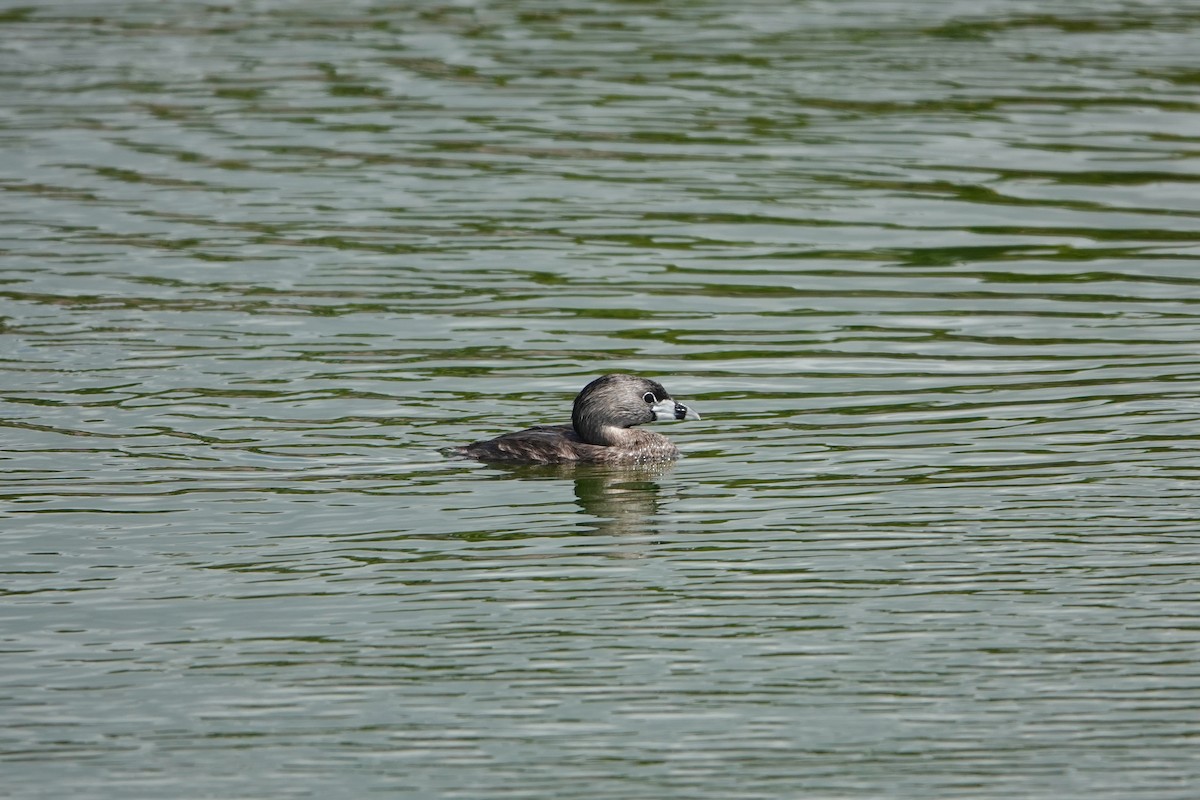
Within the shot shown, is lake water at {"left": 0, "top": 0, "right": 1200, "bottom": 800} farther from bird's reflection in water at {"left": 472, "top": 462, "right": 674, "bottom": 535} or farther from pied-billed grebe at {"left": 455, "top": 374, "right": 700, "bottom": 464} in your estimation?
pied-billed grebe at {"left": 455, "top": 374, "right": 700, "bottom": 464}

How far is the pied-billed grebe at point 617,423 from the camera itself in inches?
561

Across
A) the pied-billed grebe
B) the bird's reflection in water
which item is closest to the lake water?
the bird's reflection in water

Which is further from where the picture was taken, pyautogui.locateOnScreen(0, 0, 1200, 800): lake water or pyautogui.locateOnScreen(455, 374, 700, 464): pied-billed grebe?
pyautogui.locateOnScreen(455, 374, 700, 464): pied-billed grebe

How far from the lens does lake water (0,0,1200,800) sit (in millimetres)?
9633

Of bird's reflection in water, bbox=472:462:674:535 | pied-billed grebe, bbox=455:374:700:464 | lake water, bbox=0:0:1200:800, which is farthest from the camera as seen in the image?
pied-billed grebe, bbox=455:374:700:464

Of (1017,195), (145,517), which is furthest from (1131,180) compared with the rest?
(145,517)

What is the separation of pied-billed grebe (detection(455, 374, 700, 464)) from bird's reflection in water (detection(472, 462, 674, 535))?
0.07m

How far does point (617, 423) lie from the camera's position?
1433 centimetres

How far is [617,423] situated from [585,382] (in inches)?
70.3

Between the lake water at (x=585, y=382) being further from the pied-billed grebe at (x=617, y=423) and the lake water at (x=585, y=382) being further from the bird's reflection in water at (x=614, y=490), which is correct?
the pied-billed grebe at (x=617, y=423)

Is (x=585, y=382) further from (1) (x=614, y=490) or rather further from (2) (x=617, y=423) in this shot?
(1) (x=614, y=490)

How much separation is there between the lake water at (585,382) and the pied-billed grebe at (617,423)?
210mm

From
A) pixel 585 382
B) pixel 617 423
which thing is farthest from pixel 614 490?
pixel 585 382

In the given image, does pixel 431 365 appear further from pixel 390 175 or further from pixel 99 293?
pixel 390 175
